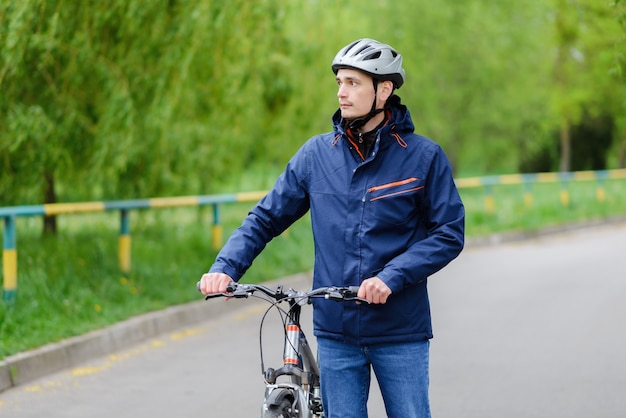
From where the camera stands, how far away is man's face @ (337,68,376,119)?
3697 millimetres

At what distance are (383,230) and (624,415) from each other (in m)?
3.34


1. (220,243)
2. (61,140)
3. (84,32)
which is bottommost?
(220,243)

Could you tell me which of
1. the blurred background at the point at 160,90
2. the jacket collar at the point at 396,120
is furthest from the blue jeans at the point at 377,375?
the blurred background at the point at 160,90

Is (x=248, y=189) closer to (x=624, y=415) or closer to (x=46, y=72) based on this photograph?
(x=46, y=72)

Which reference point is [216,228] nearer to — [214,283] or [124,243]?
[124,243]

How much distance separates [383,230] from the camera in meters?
3.64

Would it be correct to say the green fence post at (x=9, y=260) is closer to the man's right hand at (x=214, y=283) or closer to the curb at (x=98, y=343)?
the curb at (x=98, y=343)

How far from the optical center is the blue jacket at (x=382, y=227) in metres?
3.63

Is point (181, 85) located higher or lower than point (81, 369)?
higher

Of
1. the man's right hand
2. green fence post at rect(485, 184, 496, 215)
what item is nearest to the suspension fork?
the man's right hand

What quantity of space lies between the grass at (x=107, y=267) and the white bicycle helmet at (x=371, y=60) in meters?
4.47

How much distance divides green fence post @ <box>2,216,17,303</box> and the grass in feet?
0.48

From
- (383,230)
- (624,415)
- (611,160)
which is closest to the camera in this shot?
(383,230)

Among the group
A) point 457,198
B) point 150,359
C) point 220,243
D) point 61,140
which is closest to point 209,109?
point 220,243
